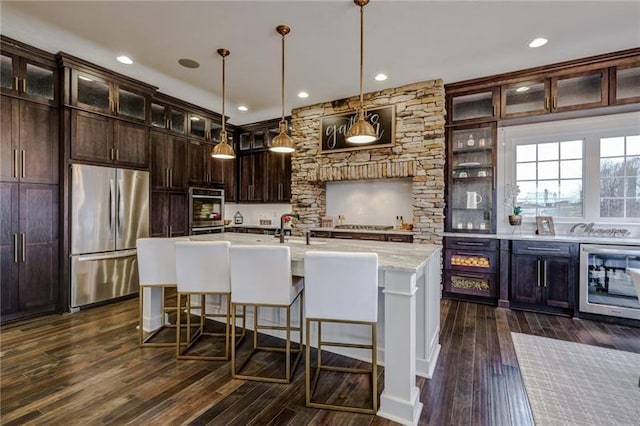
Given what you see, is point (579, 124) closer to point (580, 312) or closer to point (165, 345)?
point (580, 312)

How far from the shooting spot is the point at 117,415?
187 cm

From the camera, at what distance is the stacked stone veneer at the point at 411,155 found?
4.32 metres

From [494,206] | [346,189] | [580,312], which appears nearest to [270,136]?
[346,189]

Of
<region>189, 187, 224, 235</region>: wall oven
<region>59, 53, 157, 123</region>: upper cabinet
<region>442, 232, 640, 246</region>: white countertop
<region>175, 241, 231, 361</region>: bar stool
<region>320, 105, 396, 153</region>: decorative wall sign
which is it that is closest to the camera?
<region>175, 241, 231, 361</region>: bar stool

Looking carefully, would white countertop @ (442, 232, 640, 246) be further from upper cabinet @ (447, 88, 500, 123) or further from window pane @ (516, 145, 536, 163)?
upper cabinet @ (447, 88, 500, 123)

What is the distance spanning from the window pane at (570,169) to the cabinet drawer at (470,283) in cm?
176

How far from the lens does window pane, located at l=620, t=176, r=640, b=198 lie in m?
3.76

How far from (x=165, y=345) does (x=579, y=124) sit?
5627 mm

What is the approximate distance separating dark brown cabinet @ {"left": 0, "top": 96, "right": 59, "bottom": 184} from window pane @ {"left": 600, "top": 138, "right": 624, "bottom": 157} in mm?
6904

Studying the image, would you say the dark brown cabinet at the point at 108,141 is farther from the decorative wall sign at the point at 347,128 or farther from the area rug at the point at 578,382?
the area rug at the point at 578,382

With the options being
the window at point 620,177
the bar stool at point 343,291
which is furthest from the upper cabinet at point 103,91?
the window at point 620,177

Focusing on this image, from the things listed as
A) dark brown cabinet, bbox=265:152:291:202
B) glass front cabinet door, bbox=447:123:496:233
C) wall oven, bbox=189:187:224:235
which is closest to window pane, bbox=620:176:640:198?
glass front cabinet door, bbox=447:123:496:233

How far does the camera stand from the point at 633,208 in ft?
12.4

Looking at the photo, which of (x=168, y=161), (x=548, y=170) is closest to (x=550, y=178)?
(x=548, y=170)
